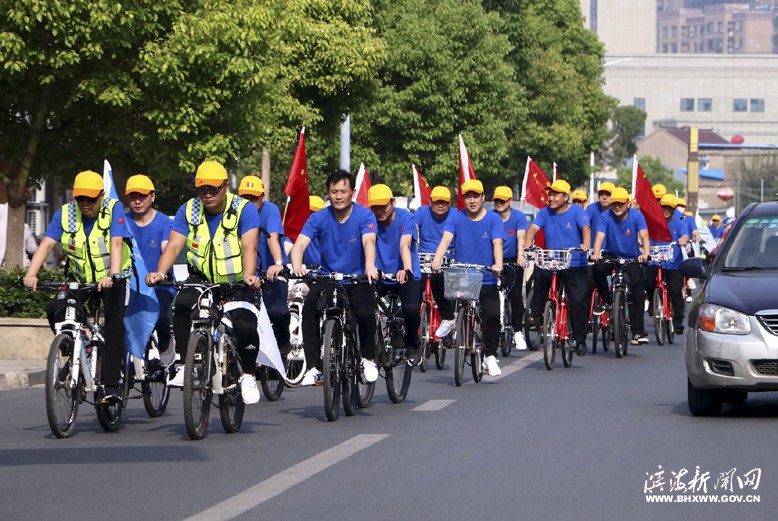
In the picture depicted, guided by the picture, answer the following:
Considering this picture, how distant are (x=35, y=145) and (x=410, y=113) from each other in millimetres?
21877

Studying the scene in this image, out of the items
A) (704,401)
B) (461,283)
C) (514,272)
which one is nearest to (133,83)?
(514,272)

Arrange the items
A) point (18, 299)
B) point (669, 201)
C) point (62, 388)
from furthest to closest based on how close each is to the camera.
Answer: point (669, 201)
point (18, 299)
point (62, 388)

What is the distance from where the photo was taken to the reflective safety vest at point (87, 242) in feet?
39.0

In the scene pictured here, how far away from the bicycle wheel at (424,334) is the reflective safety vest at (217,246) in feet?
18.7

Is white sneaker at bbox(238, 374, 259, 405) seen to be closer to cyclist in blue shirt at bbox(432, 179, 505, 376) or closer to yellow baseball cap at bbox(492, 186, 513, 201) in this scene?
cyclist in blue shirt at bbox(432, 179, 505, 376)

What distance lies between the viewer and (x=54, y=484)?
922 cm

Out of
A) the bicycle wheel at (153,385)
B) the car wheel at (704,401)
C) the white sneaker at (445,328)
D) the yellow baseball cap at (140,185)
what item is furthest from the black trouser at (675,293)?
the yellow baseball cap at (140,185)

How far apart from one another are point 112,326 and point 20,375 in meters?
4.55

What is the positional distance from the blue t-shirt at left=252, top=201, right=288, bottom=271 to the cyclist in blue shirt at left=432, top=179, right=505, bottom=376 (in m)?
1.90

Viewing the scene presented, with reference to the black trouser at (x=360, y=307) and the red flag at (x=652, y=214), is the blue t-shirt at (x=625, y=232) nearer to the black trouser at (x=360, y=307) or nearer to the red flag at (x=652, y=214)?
the red flag at (x=652, y=214)

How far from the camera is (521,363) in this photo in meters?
18.4

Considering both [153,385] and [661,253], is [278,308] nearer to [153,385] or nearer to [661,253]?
[153,385]

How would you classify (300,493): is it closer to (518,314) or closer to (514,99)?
(518,314)

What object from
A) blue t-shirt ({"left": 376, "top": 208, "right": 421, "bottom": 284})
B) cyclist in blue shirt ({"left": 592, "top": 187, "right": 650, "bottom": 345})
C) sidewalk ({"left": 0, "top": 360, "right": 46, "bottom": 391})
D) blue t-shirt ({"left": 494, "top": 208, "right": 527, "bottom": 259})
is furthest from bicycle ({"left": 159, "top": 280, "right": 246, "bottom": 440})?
cyclist in blue shirt ({"left": 592, "top": 187, "right": 650, "bottom": 345})
